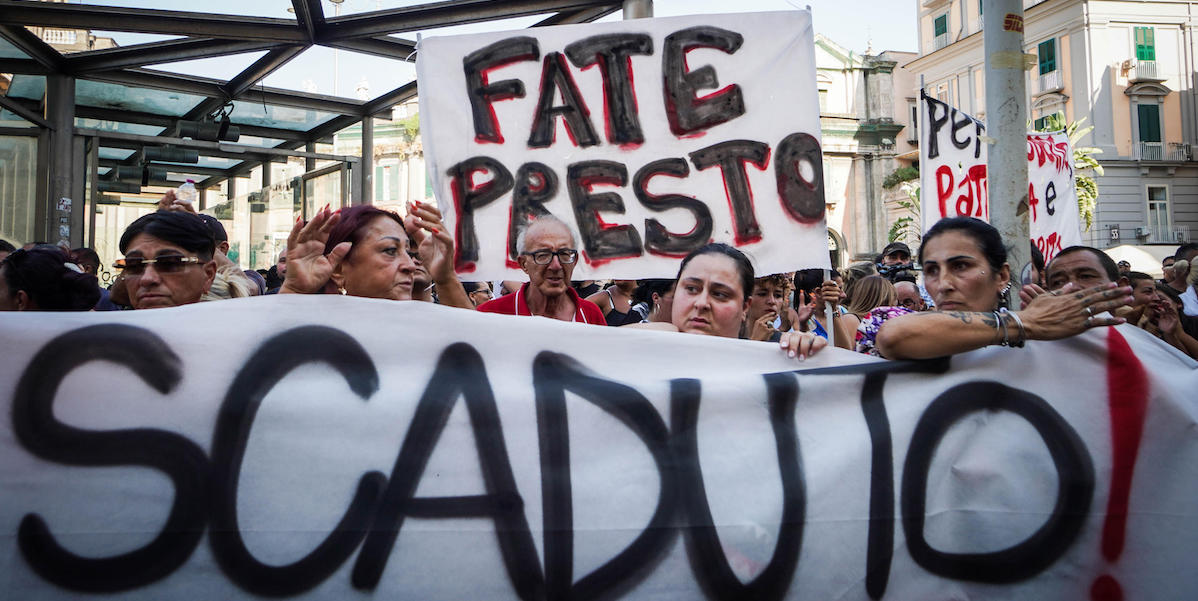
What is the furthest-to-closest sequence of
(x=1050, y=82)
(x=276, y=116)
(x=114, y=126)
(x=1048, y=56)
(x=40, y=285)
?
(x=1048, y=56) < (x=1050, y=82) < (x=114, y=126) < (x=276, y=116) < (x=40, y=285)

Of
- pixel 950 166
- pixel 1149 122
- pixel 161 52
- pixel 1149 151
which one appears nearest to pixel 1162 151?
pixel 1149 151

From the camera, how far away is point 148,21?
19.0 ft

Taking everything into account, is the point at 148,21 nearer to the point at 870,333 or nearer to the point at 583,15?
the point at 583,15

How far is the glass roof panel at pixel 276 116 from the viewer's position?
27.0 ft

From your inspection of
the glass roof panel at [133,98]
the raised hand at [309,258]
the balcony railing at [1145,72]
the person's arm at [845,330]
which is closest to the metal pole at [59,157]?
the glass roof panel at [133,98]

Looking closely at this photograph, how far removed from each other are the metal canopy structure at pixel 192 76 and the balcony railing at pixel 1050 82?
3316cm

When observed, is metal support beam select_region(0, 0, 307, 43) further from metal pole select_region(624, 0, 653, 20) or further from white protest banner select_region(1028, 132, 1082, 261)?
white protest banner select_region(1028, 132, 1082, 261)

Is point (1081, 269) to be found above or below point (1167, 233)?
below

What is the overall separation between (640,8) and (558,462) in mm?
4234

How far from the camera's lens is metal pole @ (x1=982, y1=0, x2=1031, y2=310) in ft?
Result: 13.7

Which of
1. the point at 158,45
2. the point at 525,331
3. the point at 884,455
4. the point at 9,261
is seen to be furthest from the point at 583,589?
the point at 158,45

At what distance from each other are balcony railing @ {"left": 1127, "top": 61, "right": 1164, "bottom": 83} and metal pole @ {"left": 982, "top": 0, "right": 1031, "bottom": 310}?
3510 cm

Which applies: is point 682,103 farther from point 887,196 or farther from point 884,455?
point 887,196

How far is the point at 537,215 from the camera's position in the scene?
370 centimetres
